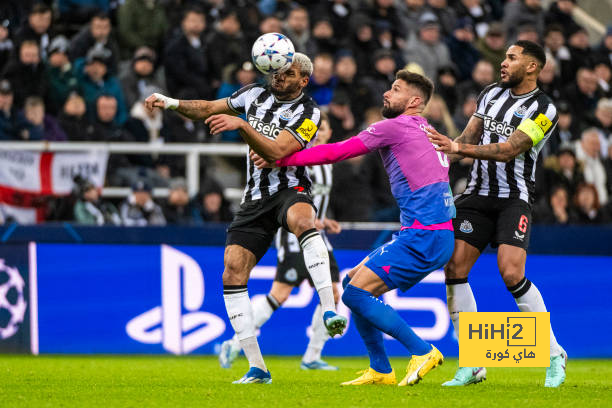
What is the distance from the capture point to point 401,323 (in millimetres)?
7348

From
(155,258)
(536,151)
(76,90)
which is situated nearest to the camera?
(536,151)

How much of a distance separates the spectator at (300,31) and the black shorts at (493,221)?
7331mm

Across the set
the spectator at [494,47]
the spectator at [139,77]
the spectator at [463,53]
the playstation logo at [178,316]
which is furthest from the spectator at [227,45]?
the spectator at [494,47]

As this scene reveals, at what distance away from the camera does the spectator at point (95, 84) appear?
1395cm

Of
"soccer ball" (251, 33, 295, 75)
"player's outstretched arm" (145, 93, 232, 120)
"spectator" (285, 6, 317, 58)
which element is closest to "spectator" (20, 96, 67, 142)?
"spectator" (285, 6, 317, 58)

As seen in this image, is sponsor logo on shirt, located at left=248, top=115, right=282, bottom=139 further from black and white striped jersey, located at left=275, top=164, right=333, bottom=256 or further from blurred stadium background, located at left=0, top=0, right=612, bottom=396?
blurred stadium background, located at left=0, top=0, right=612, bottom=396

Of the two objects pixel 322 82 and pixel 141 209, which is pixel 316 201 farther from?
pixel 322 82

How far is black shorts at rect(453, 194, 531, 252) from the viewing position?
789 centimetres

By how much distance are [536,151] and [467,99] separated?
7520 mm

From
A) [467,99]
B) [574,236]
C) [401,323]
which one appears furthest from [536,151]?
[467,99]

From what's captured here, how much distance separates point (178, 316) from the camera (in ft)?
38.7

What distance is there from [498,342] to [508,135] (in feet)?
5.22

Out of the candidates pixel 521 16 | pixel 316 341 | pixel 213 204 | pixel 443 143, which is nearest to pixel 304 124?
pixel 443 143

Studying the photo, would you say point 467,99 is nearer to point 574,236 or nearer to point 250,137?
point 574,236
